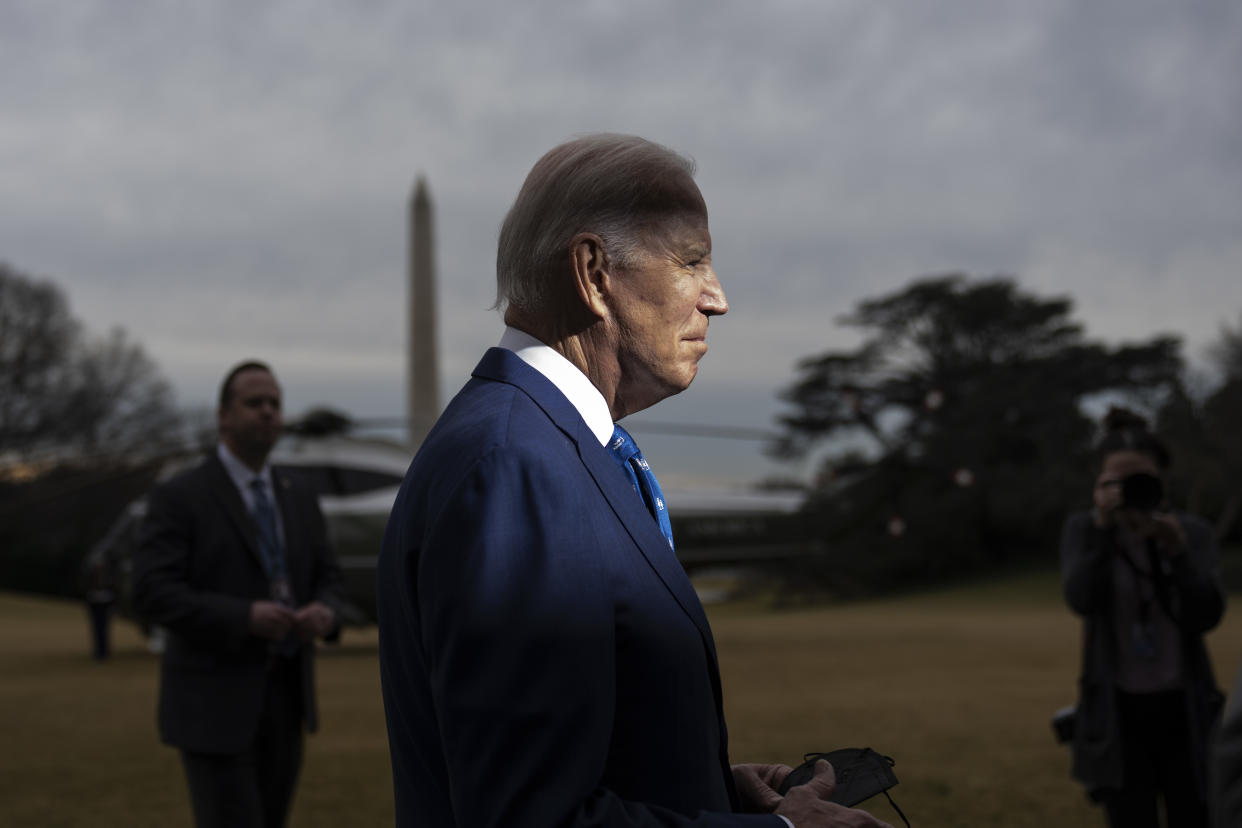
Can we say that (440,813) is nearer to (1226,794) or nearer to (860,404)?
(1226,794)

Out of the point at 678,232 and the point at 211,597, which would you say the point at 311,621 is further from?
the point at 678,232

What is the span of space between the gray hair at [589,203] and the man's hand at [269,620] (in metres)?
2.18

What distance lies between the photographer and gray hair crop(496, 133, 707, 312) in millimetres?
1257

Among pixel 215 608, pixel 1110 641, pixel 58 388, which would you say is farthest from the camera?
pixel 58 388

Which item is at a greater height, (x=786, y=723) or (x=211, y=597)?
(x=211, y=597)

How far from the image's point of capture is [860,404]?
34.2 m

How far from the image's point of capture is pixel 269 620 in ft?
10.5

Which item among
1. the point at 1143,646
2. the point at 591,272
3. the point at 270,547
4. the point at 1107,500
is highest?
the point at 591,272

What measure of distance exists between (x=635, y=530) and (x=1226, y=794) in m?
0.58

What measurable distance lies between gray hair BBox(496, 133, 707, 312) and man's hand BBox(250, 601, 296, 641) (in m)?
2.18

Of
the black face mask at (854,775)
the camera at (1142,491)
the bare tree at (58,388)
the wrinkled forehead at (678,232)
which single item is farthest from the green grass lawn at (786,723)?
the bare tree at (58,388)

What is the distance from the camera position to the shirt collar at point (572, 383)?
1259mm

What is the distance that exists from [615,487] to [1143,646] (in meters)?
2.60

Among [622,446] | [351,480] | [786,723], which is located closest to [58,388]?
[351,480]
